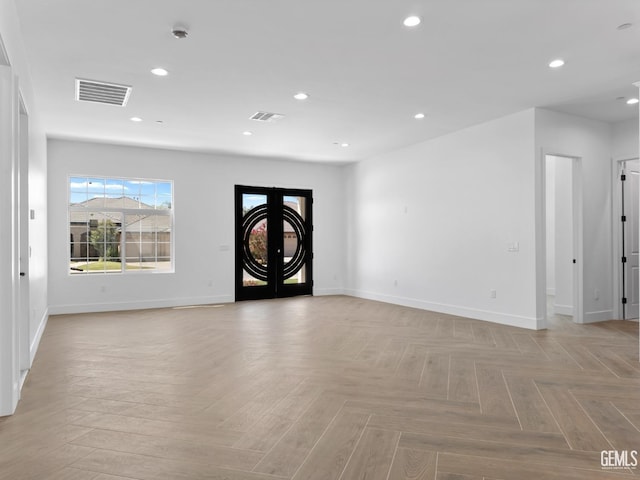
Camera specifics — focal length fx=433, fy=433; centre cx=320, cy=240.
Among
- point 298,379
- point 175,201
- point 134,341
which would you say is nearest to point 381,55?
point 298,379

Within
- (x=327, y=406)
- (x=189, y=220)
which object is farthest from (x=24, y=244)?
(x=189, y=220)

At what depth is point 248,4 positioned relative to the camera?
10.2ft

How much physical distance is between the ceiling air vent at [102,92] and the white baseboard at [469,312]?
212 inches

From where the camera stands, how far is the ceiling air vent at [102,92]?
4.70 meters

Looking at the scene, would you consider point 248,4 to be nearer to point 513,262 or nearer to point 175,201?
point 513,262

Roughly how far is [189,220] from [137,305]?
178 centimetres

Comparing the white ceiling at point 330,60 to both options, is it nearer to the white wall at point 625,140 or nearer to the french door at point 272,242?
the white wall at point 625,140

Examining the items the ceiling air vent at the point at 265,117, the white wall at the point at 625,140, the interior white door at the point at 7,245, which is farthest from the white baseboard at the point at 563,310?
the interior white door at the point at 7,245

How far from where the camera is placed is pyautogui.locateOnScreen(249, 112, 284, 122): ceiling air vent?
580 centimetres

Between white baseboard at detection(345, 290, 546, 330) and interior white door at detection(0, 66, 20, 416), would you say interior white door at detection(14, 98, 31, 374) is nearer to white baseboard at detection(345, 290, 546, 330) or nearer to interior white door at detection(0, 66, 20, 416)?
interior white door at detection(0, 66, 20, 416)

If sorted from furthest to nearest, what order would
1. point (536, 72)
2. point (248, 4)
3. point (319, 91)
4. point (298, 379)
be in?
point (319, 91), point (536, 72), point (298, 379), point (248, 4)

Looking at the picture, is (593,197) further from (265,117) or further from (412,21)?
(265,117)

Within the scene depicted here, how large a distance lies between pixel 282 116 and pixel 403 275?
367cm

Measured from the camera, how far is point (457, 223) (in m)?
6.70
